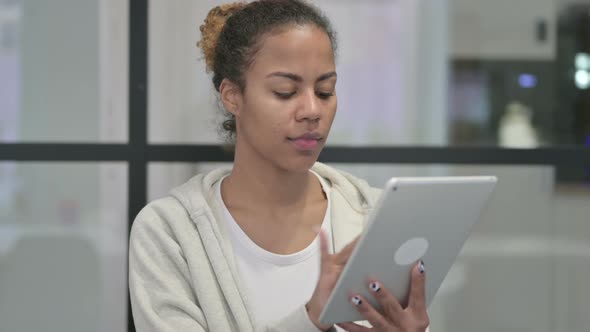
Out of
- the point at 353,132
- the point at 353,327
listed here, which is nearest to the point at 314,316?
the point at 353,327

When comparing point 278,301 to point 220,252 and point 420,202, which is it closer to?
point 220,252

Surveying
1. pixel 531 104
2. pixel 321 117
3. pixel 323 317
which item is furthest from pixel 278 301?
pixel 531 104

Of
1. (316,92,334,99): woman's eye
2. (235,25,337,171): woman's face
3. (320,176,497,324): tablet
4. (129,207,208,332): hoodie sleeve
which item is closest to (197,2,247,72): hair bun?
(235,25,337,171): woman's face

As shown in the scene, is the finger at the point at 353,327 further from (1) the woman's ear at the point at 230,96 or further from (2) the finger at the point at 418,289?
(1) the woman's ear at the point at 230,96

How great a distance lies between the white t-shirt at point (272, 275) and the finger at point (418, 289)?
1.04 feet

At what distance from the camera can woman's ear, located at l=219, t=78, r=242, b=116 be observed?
176 centimetres

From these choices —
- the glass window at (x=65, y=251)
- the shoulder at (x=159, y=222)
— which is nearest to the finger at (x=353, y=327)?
the shoulder at (x=159, y=222)

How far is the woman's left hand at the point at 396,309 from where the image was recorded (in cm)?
143

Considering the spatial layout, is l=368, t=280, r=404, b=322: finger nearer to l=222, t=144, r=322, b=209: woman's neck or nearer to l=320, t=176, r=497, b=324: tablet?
l=320, t=176, r=497, b=324: tablet

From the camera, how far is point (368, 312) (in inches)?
56.8

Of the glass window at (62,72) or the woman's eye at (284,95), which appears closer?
the woman's eye at (284,95)

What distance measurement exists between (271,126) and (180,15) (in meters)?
0.69

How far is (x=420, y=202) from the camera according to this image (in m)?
1.39

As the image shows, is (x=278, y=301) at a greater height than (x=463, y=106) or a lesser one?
lesser
